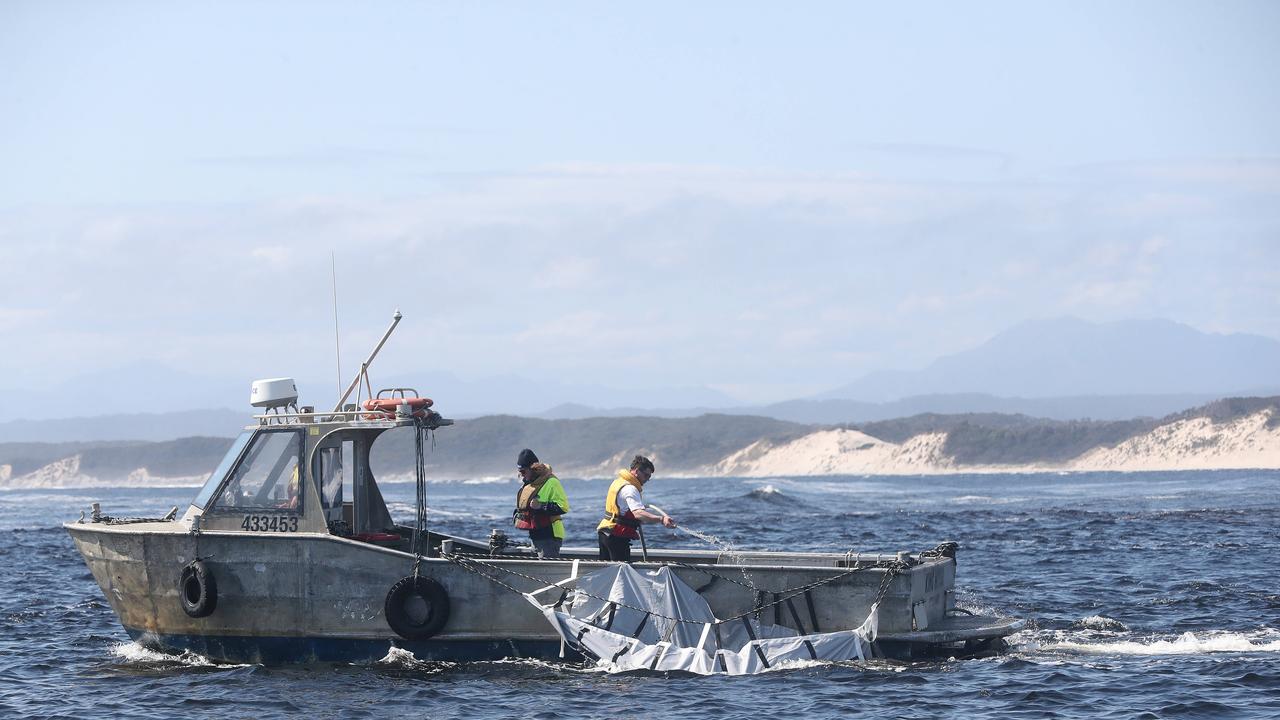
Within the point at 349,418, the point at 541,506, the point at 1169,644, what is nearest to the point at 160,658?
the point at 349,418

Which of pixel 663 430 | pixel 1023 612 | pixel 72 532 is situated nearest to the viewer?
pixel 72 532

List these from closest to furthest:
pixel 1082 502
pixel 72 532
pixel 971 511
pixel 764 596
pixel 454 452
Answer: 1. pixel 764 596
2. pixel 72 532
3. pixel 971 511
4. pixel 1082 502
5. pixel 454 452

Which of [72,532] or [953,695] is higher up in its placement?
[72,532]

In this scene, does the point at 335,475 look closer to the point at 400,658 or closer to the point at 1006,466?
the point at 400,658

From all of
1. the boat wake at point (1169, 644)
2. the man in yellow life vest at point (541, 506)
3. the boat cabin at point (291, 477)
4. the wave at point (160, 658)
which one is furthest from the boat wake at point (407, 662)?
the boat wake at point (1169, 644)

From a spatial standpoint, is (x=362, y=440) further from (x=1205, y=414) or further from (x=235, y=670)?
(x=1205, y=414)

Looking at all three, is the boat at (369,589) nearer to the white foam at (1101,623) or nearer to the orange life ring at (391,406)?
the orange life ring at (391,406)

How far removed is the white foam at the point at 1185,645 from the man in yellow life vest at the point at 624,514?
4.97 m

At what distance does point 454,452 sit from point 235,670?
481 ft

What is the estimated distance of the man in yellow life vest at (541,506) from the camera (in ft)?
54.2

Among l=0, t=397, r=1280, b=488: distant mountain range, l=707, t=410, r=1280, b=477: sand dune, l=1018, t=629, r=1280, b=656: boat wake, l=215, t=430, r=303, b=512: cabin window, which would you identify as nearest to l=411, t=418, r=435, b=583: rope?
l=215, t=430, r=303, b=512: cabin window

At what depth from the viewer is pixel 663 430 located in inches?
6914

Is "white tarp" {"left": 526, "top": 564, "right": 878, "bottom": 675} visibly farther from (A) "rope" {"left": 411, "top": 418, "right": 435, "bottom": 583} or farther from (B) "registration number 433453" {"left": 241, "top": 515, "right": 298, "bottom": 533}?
(B) "registration number 433453" {"left": 241, "top": 515, "right": 298, "bottom": 533}

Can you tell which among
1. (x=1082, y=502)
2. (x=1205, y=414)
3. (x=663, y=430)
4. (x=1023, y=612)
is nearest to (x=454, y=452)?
(x=663, y=430)
